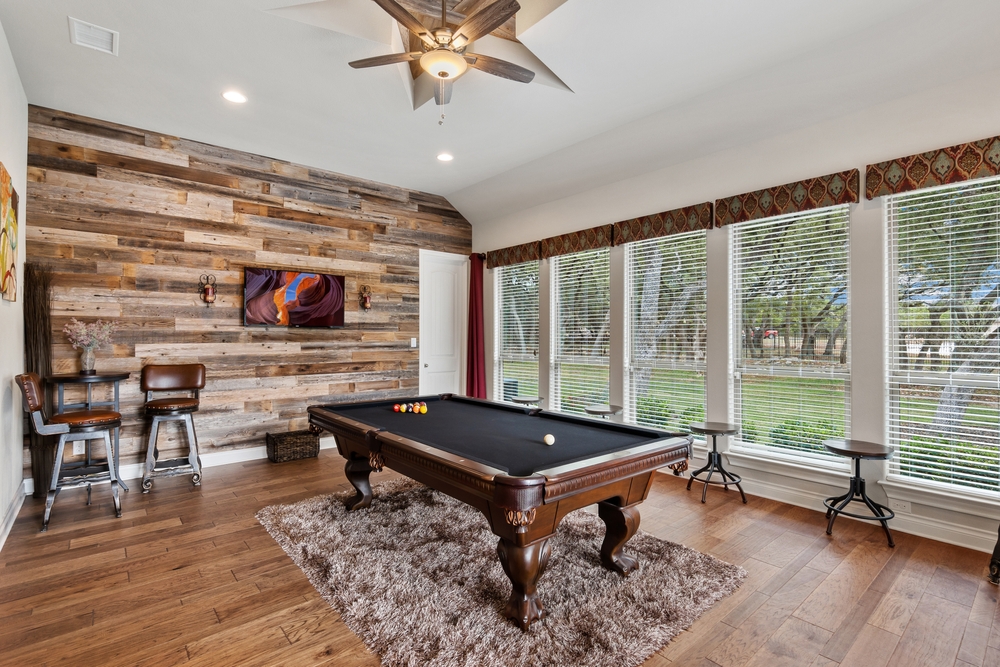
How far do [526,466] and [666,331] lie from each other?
9.33 feet

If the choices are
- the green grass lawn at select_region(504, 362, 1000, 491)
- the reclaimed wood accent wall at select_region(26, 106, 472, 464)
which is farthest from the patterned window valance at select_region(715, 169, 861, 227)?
the reclaimed wood accent wall at select_region(26, 106, 472, 464)

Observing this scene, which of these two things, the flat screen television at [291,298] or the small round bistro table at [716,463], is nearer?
the small round bistro table at [716,463]

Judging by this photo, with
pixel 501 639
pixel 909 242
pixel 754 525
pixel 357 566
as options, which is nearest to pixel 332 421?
pixel 357 566

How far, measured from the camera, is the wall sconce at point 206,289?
4566mm

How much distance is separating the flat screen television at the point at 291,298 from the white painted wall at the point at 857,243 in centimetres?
334

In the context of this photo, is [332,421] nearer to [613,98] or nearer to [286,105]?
[286,105]

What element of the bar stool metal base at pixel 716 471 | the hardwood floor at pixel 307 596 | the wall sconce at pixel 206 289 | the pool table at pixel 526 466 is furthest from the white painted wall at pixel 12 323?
the bar stool metal base at pixel 716 471

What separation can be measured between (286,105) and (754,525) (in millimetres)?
4557

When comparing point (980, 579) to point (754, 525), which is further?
point (754, 525)

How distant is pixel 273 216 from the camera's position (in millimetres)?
4988

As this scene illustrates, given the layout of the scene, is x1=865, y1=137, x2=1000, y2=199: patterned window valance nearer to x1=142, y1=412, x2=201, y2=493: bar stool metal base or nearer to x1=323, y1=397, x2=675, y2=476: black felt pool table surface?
x1=323, y1=397, x2=675, y2=476: black felt pool table surface

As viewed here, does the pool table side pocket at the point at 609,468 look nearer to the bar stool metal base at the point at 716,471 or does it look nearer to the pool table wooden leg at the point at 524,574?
the pool table wooden leg at the point at 524,574

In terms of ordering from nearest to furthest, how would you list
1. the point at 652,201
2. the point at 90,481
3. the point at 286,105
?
the point at 90,481
the point at 286,105
the point at 652,201

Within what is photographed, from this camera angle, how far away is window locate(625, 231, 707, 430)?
167 inches
